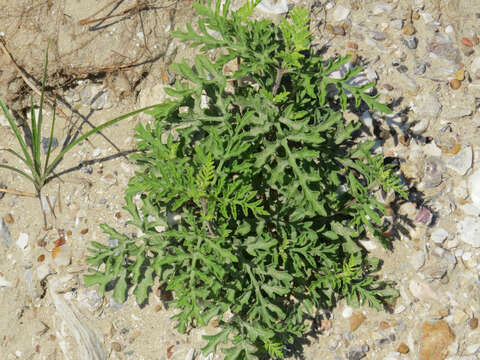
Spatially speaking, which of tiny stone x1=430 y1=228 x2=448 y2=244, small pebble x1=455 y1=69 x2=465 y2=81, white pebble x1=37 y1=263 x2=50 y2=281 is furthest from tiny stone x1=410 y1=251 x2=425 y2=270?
white pebble x1=37 y1=263 x2=50 y2=281

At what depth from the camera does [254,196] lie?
4.16 meters

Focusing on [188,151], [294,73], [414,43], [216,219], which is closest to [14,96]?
[188,151]

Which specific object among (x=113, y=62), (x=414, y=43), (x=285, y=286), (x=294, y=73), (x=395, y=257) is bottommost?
(x=395, y=257)

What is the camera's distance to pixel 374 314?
459cm

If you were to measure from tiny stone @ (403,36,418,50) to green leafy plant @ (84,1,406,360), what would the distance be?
51.1 inches

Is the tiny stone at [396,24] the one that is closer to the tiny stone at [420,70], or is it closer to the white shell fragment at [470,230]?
the tiny stone at [420,70]

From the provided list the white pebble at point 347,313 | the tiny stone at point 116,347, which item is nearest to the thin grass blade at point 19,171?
the tiny stone at point 116,347

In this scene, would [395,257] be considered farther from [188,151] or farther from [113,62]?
[113,62]

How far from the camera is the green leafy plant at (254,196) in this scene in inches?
144

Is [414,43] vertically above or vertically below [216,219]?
above

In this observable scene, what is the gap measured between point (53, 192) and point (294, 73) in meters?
2.79

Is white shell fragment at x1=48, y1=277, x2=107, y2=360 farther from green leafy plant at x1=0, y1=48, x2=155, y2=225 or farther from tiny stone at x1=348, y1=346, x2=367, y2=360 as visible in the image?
tiny stone at x1=348, y1=346, x2=367, y2=360

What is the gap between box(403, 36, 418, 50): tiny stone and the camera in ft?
16.3

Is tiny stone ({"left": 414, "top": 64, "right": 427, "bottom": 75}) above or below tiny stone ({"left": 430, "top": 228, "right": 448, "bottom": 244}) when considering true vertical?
above
